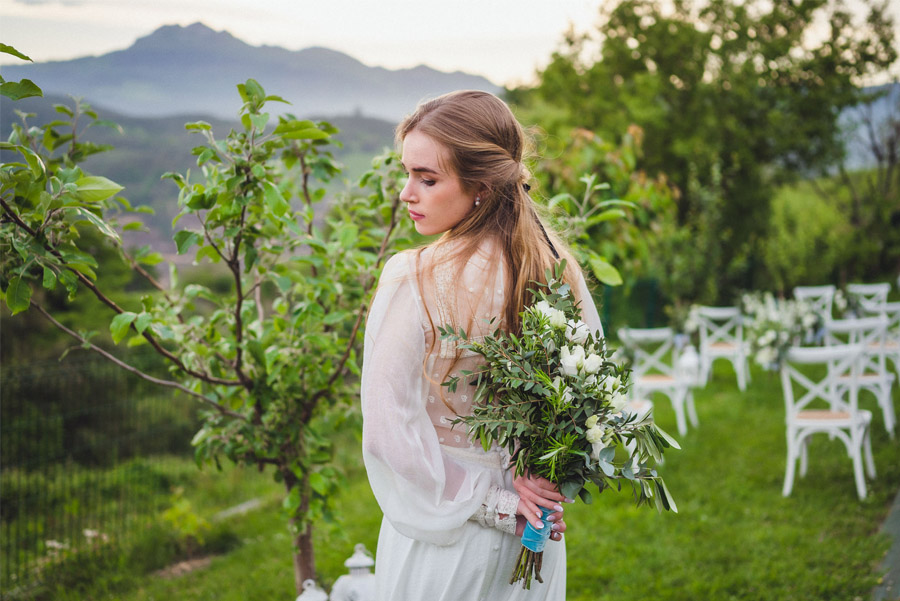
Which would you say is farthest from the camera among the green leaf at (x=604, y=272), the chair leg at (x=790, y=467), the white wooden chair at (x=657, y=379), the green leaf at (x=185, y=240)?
the white wooden chair at (x=657, y=379)

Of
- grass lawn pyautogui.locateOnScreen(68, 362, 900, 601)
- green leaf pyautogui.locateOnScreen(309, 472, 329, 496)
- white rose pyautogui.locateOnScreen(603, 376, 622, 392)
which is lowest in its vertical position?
grass lawn pyautogui.locateOnScreen(68, 362, 900, 601)

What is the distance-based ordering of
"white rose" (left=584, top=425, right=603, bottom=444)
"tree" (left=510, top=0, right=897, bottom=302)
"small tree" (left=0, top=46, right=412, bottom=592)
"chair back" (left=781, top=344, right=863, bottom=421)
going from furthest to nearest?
"tree" (left=510, top=0, right=897, bottom=302) → "chair back" (left=781, top=344, right=863, bottom=421) → "small tree" (left=0, top=46, right=412, bottom=592) → "white rose" (left=584, top=425, right=603, bottom=444)

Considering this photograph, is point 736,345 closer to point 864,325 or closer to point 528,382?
point 864,325

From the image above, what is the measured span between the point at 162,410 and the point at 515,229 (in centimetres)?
447

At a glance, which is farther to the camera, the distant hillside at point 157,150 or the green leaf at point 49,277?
the distant hillside at point 157,150

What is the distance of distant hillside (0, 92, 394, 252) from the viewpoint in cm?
296

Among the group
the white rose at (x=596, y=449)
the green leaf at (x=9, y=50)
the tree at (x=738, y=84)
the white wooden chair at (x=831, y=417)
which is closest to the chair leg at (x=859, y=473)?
the white wooden chair at (x=831, y=417)

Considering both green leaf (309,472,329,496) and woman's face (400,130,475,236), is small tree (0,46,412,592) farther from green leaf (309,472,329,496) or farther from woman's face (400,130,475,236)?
woman's face (400,130,475,236)

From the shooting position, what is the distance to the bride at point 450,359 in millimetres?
1490

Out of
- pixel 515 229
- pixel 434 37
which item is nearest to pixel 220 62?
pixel 434 37

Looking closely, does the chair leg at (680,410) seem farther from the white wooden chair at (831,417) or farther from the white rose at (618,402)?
the white rose at (618,402)

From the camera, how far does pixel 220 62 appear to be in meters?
3.62

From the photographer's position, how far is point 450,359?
1.52m

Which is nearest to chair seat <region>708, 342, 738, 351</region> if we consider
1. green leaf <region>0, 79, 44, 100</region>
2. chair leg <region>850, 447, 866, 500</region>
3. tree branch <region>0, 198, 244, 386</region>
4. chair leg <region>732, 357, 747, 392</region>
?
chair leg <region>732, 357, 747, 392</region>
